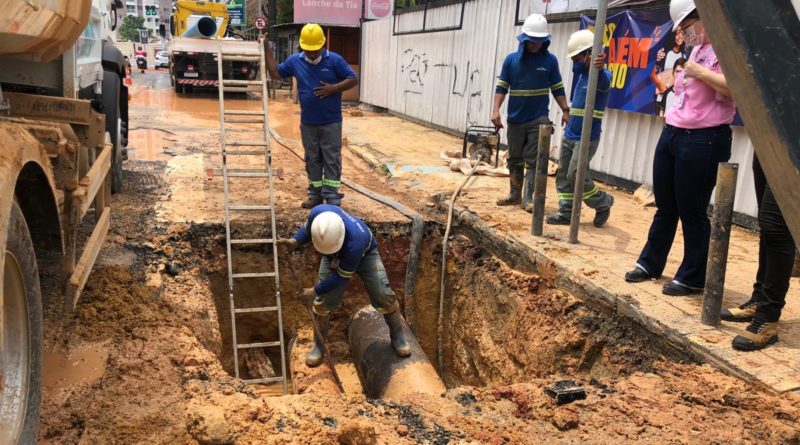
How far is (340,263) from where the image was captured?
478 centimetres

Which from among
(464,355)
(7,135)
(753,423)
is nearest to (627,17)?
(464,355)

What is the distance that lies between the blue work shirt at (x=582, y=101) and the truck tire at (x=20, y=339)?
15.4 feet

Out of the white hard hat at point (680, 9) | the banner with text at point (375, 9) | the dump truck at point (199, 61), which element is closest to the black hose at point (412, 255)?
the white hard hat at point (680, 9)

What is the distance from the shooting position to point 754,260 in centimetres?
515

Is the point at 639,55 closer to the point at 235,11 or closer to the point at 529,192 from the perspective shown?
the point at 529,192

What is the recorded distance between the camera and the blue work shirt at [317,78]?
19.9 ft

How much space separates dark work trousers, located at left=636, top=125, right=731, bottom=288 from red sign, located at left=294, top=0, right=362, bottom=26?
59.2 feet

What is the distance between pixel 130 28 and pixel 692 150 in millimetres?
99559

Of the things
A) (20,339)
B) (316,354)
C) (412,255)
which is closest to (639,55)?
(412,255)

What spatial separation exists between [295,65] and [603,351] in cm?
399

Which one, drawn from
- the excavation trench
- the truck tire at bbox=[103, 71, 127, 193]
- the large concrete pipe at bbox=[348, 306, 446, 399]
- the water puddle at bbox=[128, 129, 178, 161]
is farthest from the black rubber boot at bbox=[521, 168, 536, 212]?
the water puddle at bbox=[128, 129, 178, 161]

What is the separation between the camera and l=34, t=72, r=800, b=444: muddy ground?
9.64ft

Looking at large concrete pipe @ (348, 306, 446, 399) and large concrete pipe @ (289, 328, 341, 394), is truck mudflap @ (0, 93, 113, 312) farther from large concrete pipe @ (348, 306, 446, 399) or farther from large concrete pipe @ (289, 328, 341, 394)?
large concrete pipe @ (348, 306, 446, 399)

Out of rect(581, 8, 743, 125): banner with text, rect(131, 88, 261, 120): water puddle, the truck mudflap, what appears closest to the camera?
the truck mudflap
